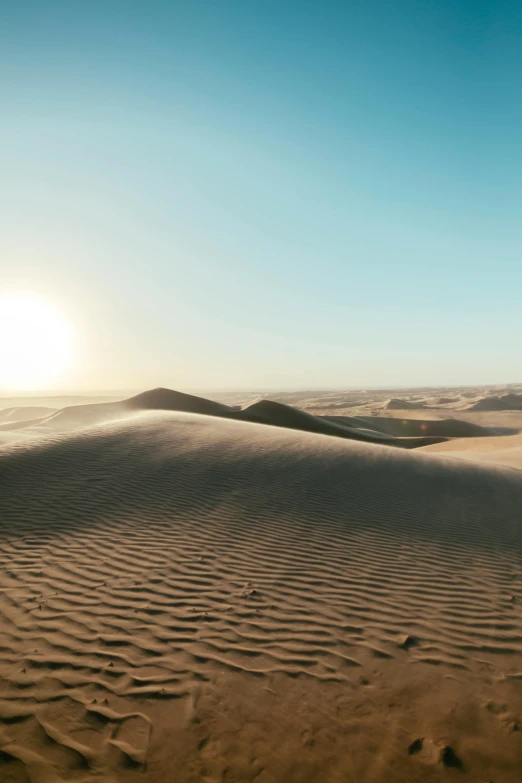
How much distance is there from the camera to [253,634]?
447cm

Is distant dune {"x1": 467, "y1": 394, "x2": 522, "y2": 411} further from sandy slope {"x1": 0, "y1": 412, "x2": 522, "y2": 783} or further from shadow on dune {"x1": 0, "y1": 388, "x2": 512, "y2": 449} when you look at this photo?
sandy slope {"x1": 0, "y1": 412, "x2": 522, "y2": 783}

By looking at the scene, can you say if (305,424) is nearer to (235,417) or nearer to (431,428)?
(235,417)

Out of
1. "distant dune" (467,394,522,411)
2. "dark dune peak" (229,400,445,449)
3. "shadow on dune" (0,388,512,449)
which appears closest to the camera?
"shadow on dune" (0,388,512,449)

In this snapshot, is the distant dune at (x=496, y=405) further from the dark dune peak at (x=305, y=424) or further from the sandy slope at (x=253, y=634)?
the sandy slope at (x=253, y=634)

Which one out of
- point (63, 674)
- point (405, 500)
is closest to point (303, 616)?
point (63, 674)

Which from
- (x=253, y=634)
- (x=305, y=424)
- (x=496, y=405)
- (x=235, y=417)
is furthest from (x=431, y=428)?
(x=253, y=634)

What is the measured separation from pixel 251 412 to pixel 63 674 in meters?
25.7

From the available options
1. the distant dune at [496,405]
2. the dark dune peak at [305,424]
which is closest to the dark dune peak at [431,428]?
the dark dune peak at [305,424]

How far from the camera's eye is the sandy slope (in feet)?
10.5

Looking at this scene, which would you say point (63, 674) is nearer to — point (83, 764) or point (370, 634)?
point (83, 764)

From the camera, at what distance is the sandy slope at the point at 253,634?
3.19 meters

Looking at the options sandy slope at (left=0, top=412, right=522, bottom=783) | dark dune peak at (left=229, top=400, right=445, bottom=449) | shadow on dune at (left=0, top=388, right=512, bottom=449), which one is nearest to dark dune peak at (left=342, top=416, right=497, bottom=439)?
shadow on dune at (left=0, top=388, right=512, bottom=449)

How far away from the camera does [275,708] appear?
3.56 meters

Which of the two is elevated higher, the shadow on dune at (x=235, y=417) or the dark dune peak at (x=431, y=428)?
the shadow on dune at (x=235, y=417)
